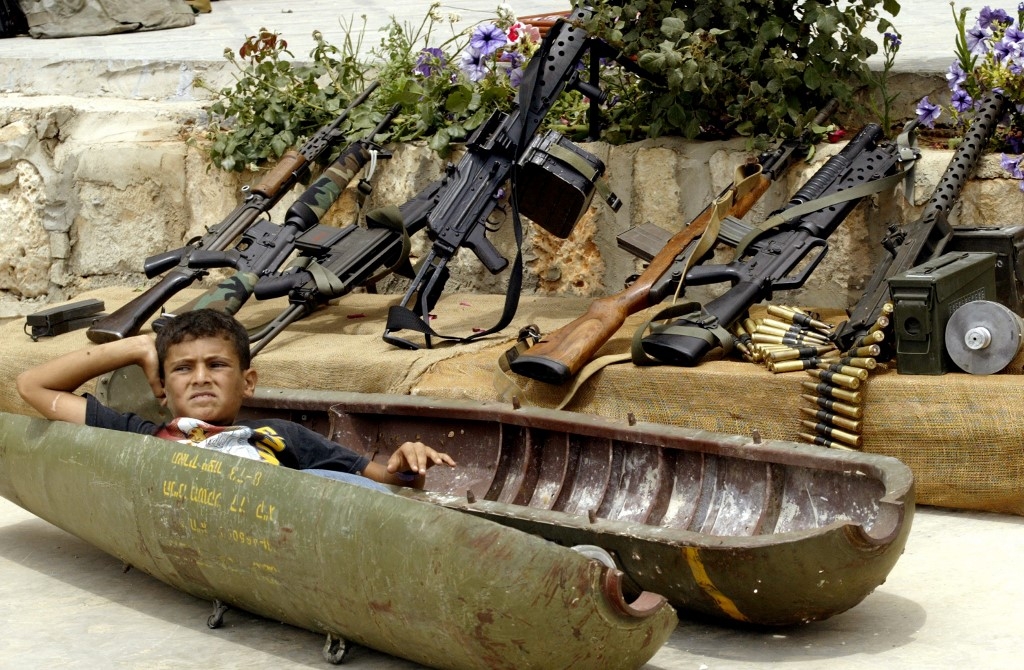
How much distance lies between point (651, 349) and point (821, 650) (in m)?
1.92

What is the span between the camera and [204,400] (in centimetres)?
433

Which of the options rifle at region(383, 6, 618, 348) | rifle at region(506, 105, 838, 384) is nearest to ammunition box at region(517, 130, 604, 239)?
rifle at region(383, 6, 618, 348)

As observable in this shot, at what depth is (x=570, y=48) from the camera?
6.59m

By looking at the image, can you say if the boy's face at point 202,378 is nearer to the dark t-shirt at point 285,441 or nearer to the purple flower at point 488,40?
the dark t-shirt at point 285,441

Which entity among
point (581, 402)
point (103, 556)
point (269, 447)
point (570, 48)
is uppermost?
point (570, 48)

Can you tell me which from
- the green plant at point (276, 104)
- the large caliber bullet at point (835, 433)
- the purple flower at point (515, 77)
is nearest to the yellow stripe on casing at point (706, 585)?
the large caliber bullet at point (835, 433)

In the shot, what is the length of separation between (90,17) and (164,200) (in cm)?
344

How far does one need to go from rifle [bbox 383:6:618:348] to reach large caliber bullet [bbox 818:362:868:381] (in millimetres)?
1605

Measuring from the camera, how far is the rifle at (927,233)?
5492mm

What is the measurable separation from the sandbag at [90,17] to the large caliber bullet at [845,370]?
765 centimetres

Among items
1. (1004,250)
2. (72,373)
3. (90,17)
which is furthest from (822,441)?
(90,17)

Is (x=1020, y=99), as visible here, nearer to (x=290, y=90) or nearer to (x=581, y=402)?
(x=581, y=402)

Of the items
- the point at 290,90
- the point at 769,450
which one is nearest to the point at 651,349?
the point at 769,450

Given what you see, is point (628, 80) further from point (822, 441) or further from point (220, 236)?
point (822, 441)
